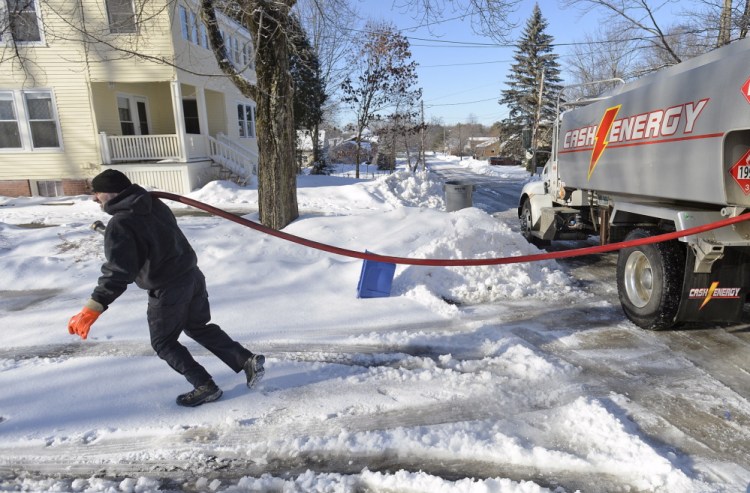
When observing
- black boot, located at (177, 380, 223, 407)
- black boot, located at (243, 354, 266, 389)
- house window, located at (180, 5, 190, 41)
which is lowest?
black boot, located at (177, 380, 223, 407)

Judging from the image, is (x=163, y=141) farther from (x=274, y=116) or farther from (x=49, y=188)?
(x=274, y=116)

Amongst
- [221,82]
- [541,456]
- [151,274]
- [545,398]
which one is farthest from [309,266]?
[221,82]

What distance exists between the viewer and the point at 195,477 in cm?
279

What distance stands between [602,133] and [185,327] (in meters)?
5.05

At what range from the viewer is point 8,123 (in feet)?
53.2

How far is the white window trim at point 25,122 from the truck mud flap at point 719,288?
18903 millimetres

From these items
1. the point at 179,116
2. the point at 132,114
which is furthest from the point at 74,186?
the point at 179,116

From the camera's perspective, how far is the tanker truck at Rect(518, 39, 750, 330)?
11.7 ft

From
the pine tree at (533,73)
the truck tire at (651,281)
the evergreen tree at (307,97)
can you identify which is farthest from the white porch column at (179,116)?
the pine tree at (533,73)

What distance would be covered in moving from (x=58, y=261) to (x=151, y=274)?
5.21 m

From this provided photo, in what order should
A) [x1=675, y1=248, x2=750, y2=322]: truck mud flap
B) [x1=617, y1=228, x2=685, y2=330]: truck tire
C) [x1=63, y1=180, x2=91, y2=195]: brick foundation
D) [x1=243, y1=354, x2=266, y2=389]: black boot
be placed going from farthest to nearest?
1. [x1=63, y1=180, x2=91, y2=195]: brick foundation
2. [x1=617, y1=228, x2=685, y2=330]: truck tire
3. [x1=675, y1=248, x2=750, y2=322]: truck mud flap
4. [x1=243, y1=354, x2=266, y2=389]: black boot

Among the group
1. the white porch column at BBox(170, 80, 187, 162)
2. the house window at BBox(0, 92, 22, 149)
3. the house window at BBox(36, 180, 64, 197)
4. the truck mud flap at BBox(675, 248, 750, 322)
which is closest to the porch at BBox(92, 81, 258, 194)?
the white porch column at BBox(170, 80, 187, 162)

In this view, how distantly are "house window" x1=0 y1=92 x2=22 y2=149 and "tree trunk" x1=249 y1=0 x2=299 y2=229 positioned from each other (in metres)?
13.3

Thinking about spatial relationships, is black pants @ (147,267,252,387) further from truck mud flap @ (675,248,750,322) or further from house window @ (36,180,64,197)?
house window @ (36,180,64,197)
